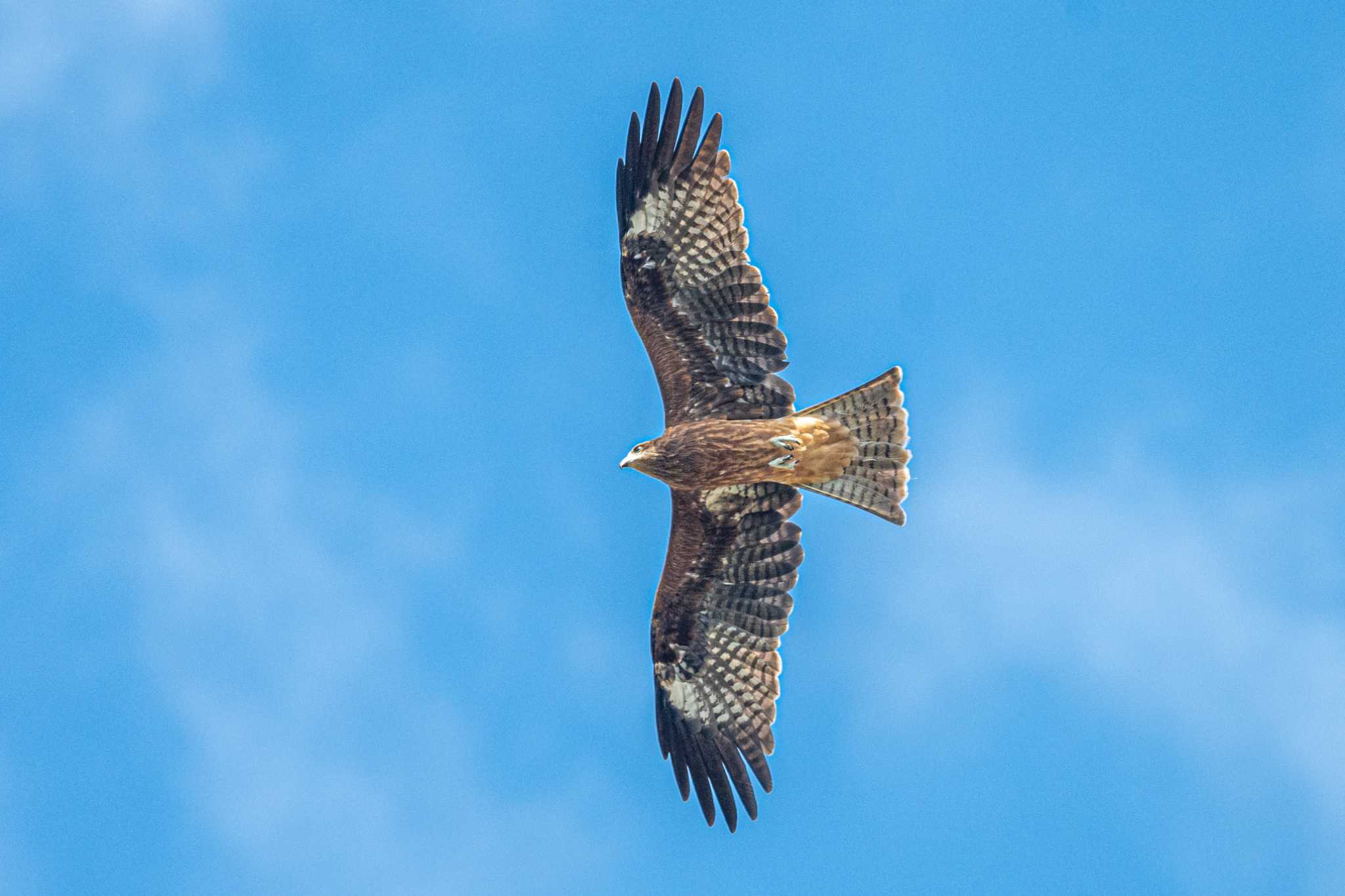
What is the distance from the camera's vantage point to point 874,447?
595 inches

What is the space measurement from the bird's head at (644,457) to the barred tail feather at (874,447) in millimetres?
1191

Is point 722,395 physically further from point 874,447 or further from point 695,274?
point 874,447

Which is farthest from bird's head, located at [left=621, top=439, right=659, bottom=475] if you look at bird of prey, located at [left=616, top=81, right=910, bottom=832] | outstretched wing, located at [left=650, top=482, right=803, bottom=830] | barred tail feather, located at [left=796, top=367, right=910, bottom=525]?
barred tail feather, located at [left=796, top=367, right=910, bottom=525]

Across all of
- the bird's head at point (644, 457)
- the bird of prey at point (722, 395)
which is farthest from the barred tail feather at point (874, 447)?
the bird's head at point (644, 457)

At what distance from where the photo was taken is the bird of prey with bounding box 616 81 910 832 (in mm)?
14898

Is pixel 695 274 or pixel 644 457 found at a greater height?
pixel 695 274

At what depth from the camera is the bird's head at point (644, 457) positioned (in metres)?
15.0

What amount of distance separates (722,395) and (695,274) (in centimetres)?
99

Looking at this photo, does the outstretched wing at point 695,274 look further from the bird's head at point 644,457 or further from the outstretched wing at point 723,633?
the outstretched wing at point 723,633

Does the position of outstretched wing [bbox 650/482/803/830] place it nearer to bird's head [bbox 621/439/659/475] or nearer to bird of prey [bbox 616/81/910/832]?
bird of prey [bbox 616/81/910/832]

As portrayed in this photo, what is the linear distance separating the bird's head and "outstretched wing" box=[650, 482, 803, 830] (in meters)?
0.70

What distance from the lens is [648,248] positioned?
15.1 metres


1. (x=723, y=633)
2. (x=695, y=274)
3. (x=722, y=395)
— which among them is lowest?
(x=723, y=633)

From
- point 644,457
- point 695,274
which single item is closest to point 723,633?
point 644,457
